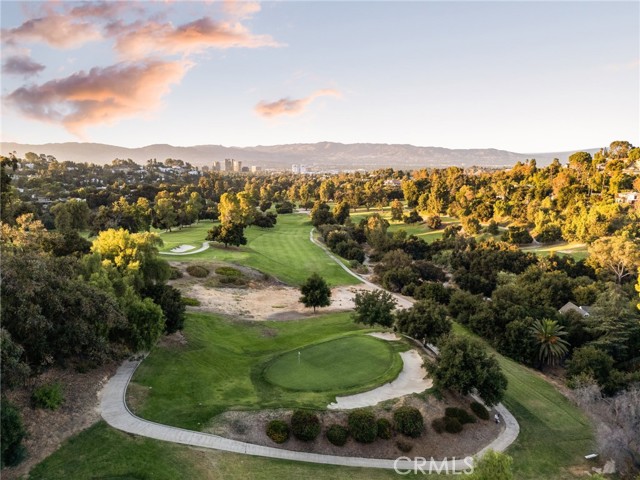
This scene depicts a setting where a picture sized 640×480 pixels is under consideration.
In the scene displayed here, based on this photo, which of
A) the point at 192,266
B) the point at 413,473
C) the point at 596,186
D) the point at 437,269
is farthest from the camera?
the point at 596,186

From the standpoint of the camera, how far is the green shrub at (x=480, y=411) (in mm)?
29062

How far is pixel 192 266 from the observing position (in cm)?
6075

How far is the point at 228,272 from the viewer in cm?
6156

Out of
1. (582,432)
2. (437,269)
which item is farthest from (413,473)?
(437,269)

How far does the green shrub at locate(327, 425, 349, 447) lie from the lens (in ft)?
82.1

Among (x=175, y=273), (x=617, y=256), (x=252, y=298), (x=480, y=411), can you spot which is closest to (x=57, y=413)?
(x=480, y=411)

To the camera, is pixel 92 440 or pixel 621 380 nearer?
A: pixel 92 440

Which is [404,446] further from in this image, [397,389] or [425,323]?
[425,323]

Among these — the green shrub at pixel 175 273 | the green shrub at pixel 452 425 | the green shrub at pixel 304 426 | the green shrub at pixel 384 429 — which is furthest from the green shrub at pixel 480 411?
the green shrub at pixel 175 273

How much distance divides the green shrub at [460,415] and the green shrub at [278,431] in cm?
1104

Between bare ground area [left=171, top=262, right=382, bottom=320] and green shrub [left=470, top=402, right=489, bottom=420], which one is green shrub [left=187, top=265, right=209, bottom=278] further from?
green shrub [left=470, top=402, right=489, bottom=420]

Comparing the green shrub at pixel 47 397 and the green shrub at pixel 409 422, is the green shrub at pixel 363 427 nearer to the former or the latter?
the green shrub at pixel 409 422

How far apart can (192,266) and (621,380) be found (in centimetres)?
5227

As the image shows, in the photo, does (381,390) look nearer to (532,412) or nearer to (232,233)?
(532,412)
